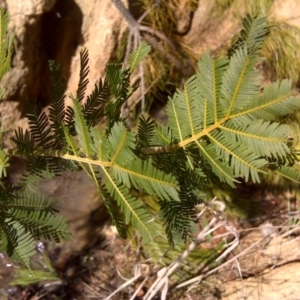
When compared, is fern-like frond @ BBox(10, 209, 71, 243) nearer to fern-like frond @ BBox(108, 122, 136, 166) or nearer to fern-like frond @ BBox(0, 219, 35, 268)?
fern-like frond @ BBox(0, 219, 35, 268)

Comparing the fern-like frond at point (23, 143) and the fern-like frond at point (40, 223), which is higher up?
the fern-like frond at point (23, 143)

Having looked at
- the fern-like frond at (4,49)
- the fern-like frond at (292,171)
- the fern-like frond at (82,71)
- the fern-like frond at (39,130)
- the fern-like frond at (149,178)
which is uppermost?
the fern-like frond at (4,49)

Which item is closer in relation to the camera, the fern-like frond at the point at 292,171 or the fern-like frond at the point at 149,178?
the fern-like frond at the point at 149,178

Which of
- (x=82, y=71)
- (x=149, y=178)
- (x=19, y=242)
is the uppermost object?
(x=82, y=71)

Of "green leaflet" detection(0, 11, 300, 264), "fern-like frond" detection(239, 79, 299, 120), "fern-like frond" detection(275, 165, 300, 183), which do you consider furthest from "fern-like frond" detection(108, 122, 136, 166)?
"fern-like frond" detection(275, 165, 300, 183)

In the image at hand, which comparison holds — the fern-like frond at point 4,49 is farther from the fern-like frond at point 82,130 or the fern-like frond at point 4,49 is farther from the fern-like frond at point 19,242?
the fern-like frond at point 19,242

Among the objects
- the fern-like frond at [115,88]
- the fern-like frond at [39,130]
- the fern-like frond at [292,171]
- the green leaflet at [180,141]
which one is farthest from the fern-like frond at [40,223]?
the fern-like frond at [292,171]

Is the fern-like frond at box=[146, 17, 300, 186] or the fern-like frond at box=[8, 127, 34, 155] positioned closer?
the fern-like frond at box=[146, 17, 300, 186]

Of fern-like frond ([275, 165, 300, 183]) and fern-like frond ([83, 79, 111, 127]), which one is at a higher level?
fern-like frond ([83, 79, 111, 127])

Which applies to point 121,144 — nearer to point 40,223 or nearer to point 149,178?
point 149,178

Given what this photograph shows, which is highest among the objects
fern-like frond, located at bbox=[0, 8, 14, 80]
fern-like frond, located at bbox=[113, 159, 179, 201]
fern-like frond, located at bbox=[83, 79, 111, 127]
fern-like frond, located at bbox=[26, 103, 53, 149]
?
fern-like frond, located at bbox=[0, 8, 14, 80]

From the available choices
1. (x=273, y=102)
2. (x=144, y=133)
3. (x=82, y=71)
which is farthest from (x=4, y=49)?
(x=273, y=102)

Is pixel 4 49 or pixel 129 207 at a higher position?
pixel 4 49

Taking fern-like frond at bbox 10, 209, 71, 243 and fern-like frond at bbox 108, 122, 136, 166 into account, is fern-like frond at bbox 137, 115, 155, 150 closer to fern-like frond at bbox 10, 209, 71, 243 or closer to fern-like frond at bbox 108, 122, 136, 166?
fern-like frond at bbox 108, 122, 136, 166
